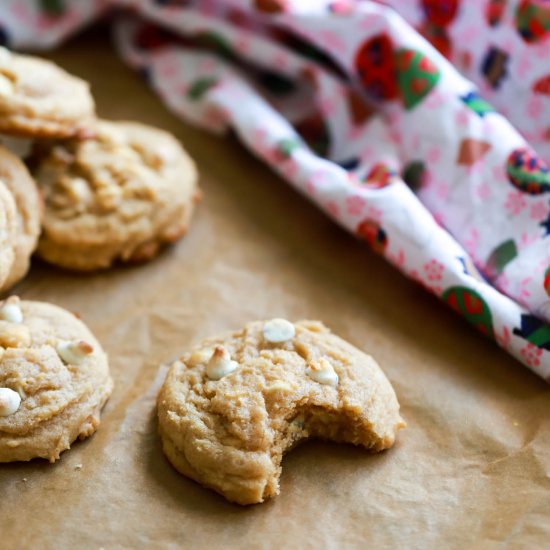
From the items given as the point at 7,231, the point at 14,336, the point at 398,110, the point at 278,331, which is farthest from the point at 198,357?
the point at 398,110

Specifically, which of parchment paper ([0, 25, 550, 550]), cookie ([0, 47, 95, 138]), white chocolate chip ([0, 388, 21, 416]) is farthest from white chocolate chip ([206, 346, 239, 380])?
cookie ([0, 47, 95, 138])

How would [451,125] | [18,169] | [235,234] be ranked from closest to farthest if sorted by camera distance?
[18,169], [451,125], [235,234]

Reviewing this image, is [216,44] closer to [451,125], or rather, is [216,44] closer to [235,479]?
[451,125]

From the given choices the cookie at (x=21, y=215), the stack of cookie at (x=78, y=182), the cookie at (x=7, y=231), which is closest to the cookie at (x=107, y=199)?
the stack of cookie at (x=78, y=182)

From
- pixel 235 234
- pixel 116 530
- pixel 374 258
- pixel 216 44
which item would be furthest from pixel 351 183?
pixel 116 530

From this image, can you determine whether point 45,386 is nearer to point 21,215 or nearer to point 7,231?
point 7,231

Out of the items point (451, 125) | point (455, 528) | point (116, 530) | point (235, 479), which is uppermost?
point (451, 125)
